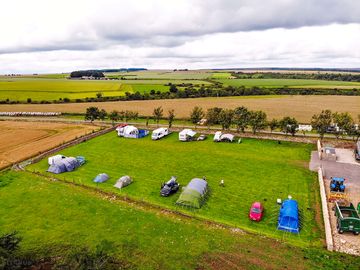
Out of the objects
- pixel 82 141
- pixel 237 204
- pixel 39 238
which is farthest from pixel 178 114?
pixel 39 238

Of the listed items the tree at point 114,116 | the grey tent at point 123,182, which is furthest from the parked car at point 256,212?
the tree at point 114,116

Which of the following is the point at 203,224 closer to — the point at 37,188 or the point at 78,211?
the point at 78,211

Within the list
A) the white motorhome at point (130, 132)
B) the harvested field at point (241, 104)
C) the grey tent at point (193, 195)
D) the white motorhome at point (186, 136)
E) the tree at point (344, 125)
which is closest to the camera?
the grey tent at point (193, 195)

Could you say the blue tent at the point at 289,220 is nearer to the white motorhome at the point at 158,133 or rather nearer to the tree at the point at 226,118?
the white motorhome at the point at 158,133

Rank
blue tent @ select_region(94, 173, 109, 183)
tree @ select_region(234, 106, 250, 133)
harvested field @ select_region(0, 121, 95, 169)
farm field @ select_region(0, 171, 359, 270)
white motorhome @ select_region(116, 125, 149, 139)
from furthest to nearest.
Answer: white motorhome @ select_region(116, 125, 149, 139) < tree @ select_region(234, 106, 250, 133) < harvested field @ select_region(0, 121, 95, 169) < blue tent @ select_region(94, 173, 109, 183) < farm field @ select_region(0, 171, 359, 270)

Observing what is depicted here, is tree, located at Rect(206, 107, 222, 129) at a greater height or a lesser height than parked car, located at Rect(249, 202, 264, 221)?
greater

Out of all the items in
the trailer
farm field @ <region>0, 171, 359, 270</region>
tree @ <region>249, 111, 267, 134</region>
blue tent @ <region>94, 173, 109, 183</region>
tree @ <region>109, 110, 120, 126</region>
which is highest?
tree @ <region>249, 111, 267, 134</region>

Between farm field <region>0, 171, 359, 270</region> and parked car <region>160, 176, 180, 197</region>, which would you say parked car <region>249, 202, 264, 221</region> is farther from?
parked car <region>160, 176, 180, 197</region>

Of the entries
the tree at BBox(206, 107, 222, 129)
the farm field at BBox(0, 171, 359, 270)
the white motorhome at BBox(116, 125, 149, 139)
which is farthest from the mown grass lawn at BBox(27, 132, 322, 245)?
the tree at BBox(206, 107, 222, 129)
